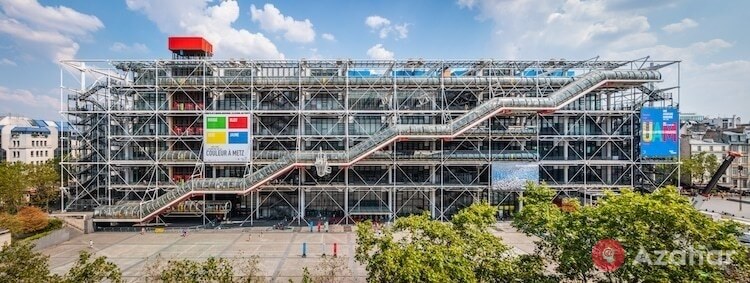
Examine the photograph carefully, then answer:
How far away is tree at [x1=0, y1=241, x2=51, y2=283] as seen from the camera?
8.95 m

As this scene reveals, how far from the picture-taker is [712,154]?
4462 cm

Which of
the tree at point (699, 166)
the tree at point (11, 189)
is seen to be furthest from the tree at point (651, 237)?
the tree at point (699, 166)

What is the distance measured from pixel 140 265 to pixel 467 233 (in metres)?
16.7

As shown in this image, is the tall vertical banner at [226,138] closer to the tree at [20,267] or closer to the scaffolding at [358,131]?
the scaffolding at [358,131]

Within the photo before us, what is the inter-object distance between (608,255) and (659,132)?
2258 centimetres

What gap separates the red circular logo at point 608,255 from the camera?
9.55m

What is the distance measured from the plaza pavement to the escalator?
1.57 meters

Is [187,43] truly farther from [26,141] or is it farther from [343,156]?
[26,141]

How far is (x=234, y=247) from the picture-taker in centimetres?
2139

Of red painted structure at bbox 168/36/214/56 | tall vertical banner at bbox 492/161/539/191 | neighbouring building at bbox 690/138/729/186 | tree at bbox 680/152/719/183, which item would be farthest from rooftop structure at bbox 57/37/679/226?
neighbouring building at bbox 690/138/729/186

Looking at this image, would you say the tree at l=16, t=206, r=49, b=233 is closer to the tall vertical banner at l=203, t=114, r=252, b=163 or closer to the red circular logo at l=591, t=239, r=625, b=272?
the tall vertical banner at l=203, t=114, r=252, b=163

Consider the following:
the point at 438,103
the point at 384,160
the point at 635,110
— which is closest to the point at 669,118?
the point at 635,110

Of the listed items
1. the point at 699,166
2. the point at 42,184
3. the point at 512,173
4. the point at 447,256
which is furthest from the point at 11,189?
the point at 699,166

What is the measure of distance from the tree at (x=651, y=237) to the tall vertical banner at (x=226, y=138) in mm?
21865
